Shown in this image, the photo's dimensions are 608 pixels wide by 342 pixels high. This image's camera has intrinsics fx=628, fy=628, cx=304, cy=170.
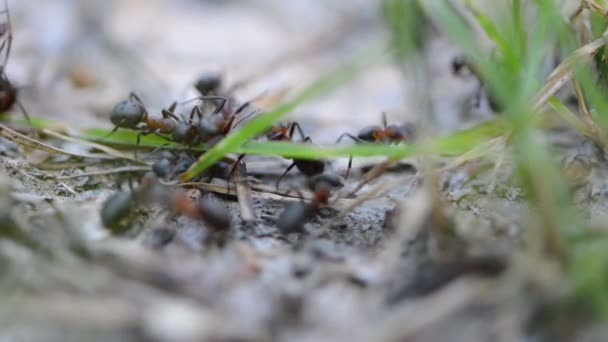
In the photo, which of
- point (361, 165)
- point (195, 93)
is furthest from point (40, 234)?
point (195, 93)

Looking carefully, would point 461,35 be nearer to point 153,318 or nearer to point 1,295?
point 153,318

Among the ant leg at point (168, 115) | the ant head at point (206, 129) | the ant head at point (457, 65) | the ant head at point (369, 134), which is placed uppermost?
the ant head at point (457, 65)

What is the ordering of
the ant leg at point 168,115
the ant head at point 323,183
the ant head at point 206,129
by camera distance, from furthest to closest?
the ant leg at point 168,115, the ant head at point 206,129, the ant head at point 323,183

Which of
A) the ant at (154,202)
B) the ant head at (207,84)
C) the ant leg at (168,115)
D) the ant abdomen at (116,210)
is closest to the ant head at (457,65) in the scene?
the ant head at (207,84)

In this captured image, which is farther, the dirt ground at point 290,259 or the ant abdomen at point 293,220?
the ant abdomen at point 293,220

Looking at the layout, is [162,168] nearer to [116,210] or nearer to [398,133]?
[116,210]

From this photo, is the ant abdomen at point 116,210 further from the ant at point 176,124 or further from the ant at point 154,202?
the ant at point 176,124
